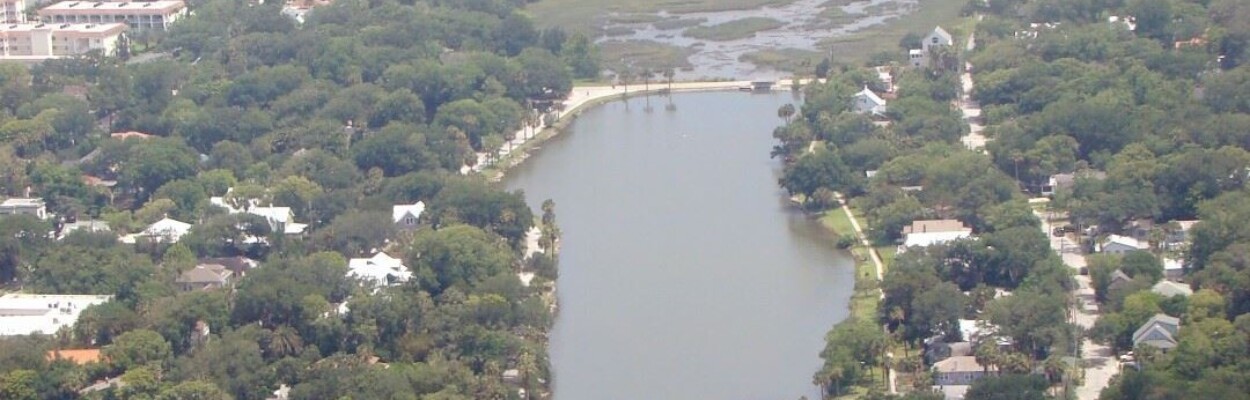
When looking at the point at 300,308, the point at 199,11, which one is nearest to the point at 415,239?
the point at 300,308

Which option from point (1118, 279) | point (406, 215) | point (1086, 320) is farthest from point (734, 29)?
point (1086, 320)

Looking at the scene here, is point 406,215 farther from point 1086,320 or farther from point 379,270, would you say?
point 1086,320

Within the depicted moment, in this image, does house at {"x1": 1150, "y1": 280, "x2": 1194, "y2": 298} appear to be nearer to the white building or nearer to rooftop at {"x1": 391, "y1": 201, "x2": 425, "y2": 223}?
rooftop at {"x1": 391, "y1": 201, "x2": 425, "y2": 223}

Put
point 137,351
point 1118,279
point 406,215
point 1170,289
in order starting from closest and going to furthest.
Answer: point 137,351, point 1170,289, point 1118,279, point 406,215

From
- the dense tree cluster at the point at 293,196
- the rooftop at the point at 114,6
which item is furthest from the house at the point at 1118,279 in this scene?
the rooftop at the point at 114,6

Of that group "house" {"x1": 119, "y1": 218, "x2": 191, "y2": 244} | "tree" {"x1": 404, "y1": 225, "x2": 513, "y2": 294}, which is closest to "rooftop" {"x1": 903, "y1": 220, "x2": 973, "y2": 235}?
"tree" {"x1": 404, "y1": 225, "x2": 513, "y2": 294}

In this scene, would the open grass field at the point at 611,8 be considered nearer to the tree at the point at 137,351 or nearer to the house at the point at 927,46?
the house at the point at 927,46

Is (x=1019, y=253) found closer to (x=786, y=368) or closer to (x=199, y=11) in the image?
(x=786, y=368)
